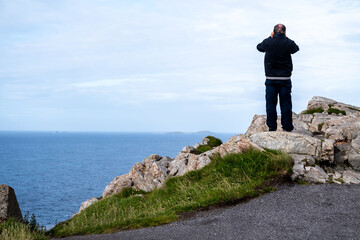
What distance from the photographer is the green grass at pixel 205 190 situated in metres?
11.4

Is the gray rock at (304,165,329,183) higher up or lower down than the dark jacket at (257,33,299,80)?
lower down

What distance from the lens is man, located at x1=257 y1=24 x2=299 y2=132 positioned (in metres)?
14.7

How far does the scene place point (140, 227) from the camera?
36.1 feet

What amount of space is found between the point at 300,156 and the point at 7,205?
1148 cm

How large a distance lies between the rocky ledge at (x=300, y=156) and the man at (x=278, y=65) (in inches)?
56.9

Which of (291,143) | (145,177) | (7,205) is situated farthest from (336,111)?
(7,205)

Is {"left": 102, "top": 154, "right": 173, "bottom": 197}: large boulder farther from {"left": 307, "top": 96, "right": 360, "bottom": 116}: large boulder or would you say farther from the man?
{"left": 307, "top": 96, "right": 360, "bottom": 116}: large boulder

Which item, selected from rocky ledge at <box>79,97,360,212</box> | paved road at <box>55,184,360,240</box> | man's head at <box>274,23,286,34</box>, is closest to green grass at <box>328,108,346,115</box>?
rocky ledge at <box>79,97,360,212</box>

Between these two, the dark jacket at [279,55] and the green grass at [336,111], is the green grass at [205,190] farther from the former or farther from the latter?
the green grass at [336,111]

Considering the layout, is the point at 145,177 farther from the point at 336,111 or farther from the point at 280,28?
the point at 336,111

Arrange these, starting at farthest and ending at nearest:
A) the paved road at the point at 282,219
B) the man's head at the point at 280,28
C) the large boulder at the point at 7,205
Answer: the man's head at the point at 280,28 → the large boulder at the point at 7,205 → the paved road at the point at 282,219

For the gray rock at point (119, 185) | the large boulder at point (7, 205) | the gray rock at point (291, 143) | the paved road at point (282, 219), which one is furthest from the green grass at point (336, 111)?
the large boulder at point (7, 205)

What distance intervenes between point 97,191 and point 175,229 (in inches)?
2559

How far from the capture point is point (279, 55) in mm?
14688
